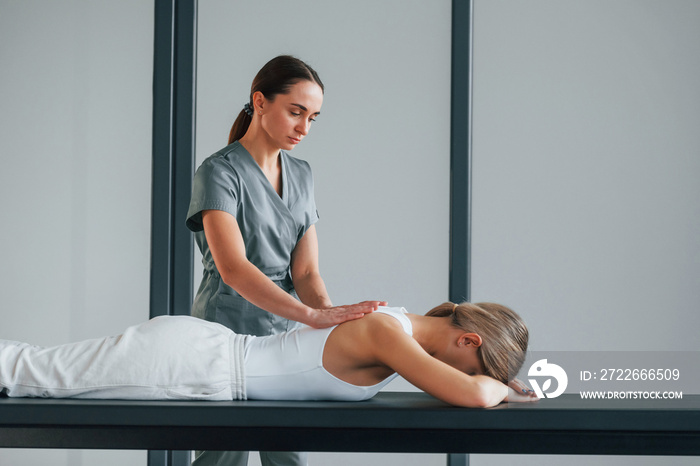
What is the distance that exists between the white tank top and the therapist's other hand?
19mm

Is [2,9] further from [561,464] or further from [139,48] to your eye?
[561,464]

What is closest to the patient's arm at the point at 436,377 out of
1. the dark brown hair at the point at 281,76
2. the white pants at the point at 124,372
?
the white pants at the point at 124,372

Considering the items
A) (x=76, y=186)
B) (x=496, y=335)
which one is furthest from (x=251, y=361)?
(x=76, y=186)

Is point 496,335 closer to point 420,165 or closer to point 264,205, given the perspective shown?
point 264,205

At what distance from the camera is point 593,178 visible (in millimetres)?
2154

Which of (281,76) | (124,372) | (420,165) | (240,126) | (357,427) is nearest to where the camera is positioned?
(357,427)

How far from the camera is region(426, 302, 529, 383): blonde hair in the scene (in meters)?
1.21

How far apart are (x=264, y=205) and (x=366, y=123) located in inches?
29.6

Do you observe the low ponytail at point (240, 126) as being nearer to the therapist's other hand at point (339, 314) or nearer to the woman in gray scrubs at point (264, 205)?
the woman in gray scrubs at point (264, 205)

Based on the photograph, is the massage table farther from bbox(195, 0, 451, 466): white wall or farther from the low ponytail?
bbox(195, 0, 451, 466): white wall

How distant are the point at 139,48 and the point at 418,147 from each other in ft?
3.40

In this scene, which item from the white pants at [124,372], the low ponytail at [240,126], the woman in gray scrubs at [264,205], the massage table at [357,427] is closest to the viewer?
the massage table at [357,427]

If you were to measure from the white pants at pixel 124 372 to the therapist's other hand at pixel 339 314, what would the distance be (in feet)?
0.64

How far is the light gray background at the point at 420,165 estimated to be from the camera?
214 centimetres
